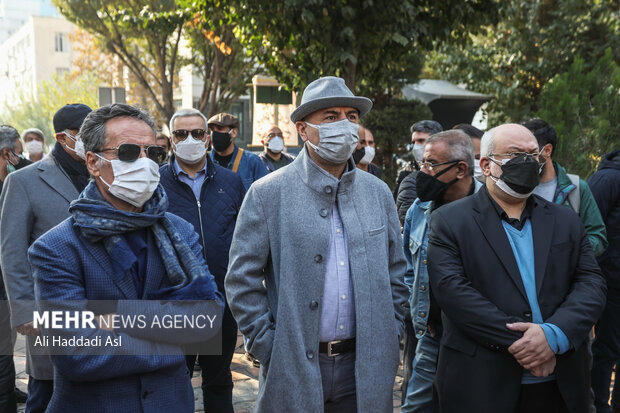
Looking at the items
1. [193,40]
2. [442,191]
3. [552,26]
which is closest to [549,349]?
[442,191]

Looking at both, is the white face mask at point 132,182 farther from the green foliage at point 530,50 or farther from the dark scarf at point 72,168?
the green foliage at point 530,50

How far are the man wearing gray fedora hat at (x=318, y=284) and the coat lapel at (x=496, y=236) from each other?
0.52 m

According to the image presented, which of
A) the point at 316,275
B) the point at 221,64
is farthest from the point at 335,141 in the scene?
the point at 221,64

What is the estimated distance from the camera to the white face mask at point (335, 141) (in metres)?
2.91

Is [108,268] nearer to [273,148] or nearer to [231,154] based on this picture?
[231,154]

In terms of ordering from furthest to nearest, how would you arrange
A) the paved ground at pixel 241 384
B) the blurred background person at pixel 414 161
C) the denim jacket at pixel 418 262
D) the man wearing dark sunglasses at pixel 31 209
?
the paved ground at pixel 241 384
the blurred background person at pixel 414 161
the denim jacket at pixel 418 262
the man wearing dark sunglasses at pixel 31 209

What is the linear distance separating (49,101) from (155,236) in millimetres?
49987

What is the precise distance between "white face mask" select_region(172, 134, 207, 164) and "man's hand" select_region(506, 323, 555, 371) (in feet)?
8.55

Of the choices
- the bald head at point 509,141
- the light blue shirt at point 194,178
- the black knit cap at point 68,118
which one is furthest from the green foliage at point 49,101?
the bald head at point 509,141

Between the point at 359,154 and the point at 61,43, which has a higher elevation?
the point at 61,43

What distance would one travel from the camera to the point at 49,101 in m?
47.3

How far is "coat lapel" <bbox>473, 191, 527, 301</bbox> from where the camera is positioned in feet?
9.46

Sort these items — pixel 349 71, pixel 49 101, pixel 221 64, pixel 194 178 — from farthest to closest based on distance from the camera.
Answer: pixel 49 101
pixel 221 64
pixel 349 71
pixel 194 178

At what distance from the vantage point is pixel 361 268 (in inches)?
110
